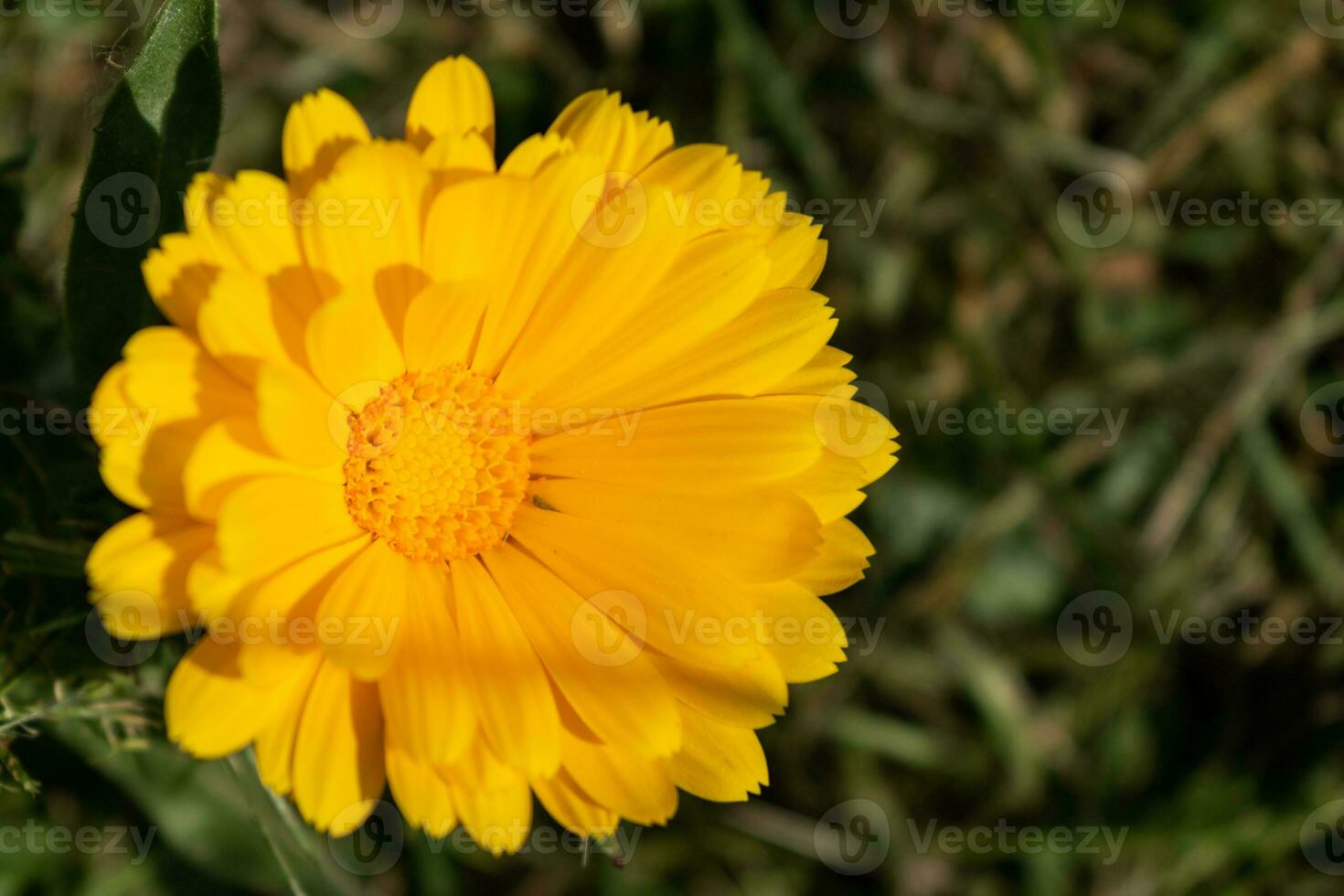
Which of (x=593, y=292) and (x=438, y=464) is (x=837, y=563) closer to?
(x=593, y=292)

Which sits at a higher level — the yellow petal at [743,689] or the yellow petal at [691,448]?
the yellow petal at [691,448]

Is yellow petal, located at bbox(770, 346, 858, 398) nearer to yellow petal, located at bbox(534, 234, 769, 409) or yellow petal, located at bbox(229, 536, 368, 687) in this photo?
yellow petal, located at bbox(534, 234, 769, 409)

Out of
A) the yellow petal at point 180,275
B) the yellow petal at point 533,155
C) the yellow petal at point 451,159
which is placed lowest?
the yellow petal at point 180,275

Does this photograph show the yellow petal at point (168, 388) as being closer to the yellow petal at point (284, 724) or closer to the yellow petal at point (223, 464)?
the yellow petal at point (223, 464)

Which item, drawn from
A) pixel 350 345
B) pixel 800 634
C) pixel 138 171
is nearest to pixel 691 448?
pixel 800 634

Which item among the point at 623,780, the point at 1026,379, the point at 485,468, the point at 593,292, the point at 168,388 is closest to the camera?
the point at 168,388

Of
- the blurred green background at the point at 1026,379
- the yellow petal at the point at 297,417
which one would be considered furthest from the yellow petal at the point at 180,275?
the blurred green background at the point at 1026,379
